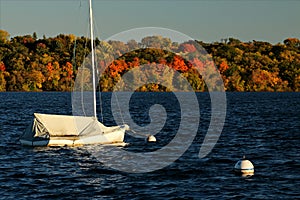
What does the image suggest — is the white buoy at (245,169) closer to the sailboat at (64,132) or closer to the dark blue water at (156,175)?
the dark blue water at (156,175)

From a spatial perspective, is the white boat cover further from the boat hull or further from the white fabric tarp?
the boat hull

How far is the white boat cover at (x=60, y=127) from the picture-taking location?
56094 mm

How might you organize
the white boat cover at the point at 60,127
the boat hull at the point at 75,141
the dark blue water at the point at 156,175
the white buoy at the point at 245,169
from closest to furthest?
1. the dark blue water at the point at 156,175
2. the white buoy at the point at 245,169
3. the white boat cover at the point at 60,127
4. the boat hull at the point at 75,141

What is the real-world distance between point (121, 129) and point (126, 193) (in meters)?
23.4

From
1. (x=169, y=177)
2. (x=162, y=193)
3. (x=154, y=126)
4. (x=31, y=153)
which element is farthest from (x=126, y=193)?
(x=154, y=126)

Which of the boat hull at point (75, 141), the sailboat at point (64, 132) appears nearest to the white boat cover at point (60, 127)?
the sailboat at point (64, 132)

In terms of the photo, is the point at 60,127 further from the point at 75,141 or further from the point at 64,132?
the point at 75,141

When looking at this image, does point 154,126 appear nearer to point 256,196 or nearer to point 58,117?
point 58,117

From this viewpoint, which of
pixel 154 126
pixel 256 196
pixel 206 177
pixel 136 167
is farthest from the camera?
pixel 154 126

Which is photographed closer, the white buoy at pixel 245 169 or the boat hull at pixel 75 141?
the white buoy at pixel 245 169

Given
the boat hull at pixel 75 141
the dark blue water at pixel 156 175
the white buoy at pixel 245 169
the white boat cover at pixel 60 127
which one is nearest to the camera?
the dark blue water at pixel 156 175

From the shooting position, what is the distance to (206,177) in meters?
41.7

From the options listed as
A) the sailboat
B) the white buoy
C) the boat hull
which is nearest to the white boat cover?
the sailboat

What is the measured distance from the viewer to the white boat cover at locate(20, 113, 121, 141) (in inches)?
2208
